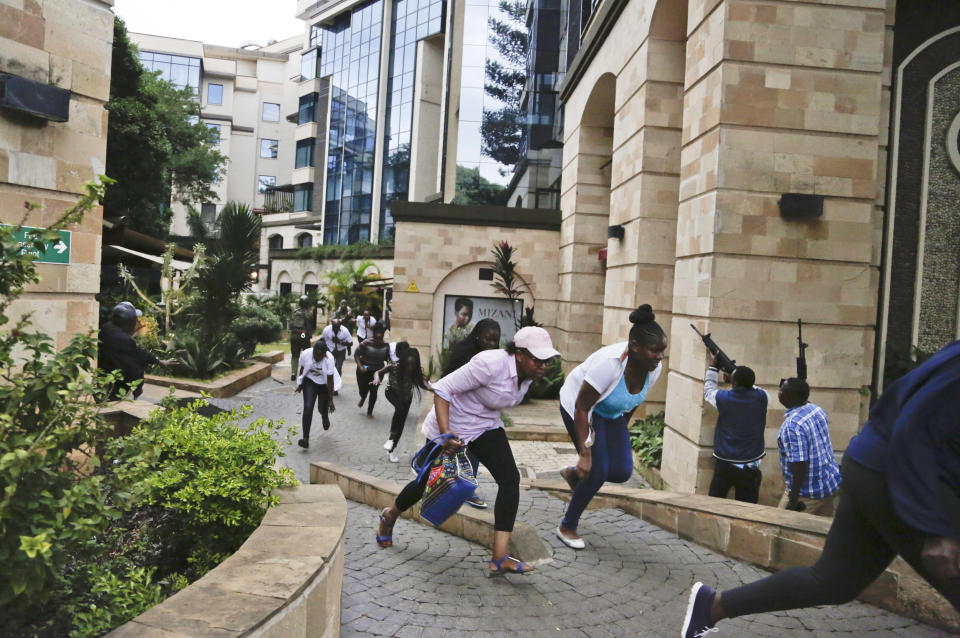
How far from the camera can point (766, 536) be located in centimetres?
449

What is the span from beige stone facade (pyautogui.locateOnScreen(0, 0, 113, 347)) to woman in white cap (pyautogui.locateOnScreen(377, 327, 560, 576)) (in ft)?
9.22

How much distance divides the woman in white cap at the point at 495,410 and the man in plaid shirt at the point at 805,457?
7.79 feet

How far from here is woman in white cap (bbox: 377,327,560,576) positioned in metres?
4.32

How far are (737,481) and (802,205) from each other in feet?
9.39

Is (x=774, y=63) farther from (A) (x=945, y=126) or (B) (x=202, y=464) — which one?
(B) (x=202, y=464)

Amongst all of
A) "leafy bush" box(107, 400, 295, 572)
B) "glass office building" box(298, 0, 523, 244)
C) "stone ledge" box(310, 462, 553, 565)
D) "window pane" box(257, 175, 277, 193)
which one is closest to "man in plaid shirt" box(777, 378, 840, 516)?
"stone ledge" box(310, 462, 553, 565)

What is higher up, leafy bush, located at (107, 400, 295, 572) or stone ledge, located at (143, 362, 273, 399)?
leafy bush, located at (107, 400, 295, 572)

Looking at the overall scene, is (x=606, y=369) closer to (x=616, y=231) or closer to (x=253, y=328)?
(x=616, y=231)

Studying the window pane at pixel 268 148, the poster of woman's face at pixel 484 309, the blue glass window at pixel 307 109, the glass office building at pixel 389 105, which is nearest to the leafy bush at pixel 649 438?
the poster of woman's face at pixel 484 309

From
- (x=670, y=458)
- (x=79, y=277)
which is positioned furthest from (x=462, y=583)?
(x=670, y=458)

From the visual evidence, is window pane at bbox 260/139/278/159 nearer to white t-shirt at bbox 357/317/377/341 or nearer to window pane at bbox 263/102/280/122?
window pane at bbox 263/102/280/122

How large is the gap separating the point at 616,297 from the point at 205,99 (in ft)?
181

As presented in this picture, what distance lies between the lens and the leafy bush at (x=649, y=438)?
29.7 feet

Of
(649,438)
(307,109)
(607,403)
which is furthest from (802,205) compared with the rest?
(307,109)
